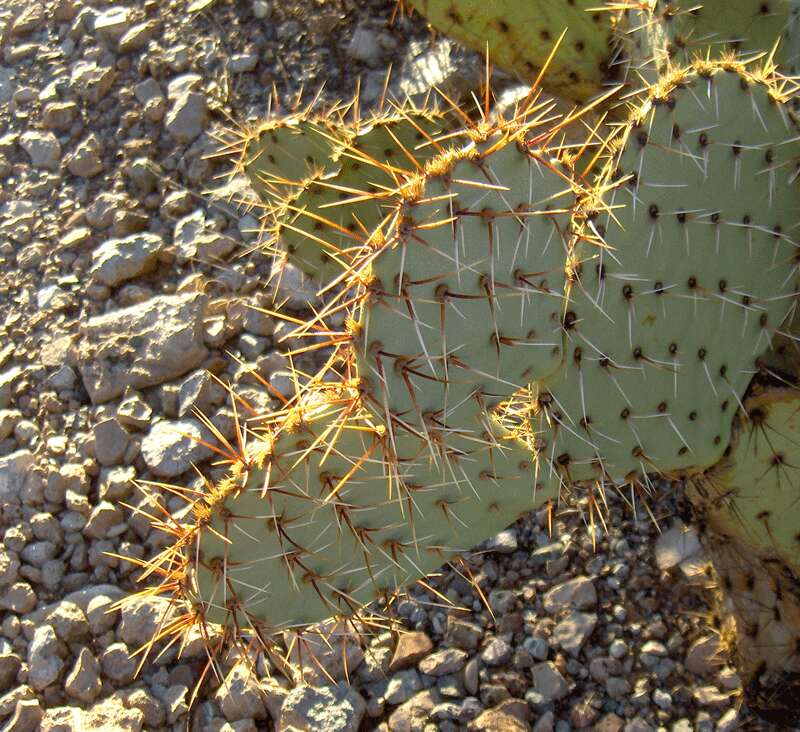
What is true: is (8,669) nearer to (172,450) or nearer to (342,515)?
(172,450)

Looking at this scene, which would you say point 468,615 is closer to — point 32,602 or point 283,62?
point 32,602

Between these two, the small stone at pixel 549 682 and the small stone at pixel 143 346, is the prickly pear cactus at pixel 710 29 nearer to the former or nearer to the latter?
the small stone at pixel 549 682

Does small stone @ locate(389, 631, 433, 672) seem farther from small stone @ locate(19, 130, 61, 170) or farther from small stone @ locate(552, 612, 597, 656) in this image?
small stone @ locate(19, 130, 61, 170)

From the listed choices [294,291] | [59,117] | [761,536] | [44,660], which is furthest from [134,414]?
[761,536]

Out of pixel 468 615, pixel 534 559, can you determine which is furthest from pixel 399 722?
pixel 534 559

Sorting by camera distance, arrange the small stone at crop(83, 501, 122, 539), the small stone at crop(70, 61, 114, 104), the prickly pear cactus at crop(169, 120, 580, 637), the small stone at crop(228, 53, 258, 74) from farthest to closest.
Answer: the small stone at crop(70, 61, 114, 104)
the small stone at crop(228, 53, 258, 74)
the small stone at crop(83, 501, 122, 539)
the prickly pear cactus at crop(169, 120, 580, 637)

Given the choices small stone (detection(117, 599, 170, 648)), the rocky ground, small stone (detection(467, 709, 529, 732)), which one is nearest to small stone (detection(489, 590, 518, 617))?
the rocky ground

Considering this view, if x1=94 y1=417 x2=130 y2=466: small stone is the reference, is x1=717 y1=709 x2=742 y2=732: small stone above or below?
below
